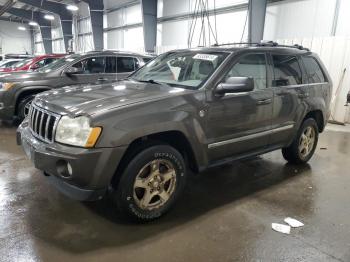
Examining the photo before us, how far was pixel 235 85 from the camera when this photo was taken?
2.89 metres

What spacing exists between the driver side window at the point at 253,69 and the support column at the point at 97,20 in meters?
15.8

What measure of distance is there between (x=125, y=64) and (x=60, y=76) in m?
1.48

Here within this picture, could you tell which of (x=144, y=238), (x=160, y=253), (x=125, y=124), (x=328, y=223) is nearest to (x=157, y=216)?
(x=144, y=238)

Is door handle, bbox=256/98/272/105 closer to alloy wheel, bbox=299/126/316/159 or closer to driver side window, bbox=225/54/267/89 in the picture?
driver side window, bbox=225/54/267/89

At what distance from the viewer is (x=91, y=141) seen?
231cm

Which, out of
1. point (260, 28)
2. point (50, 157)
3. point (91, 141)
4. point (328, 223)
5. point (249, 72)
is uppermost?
point (260, 28)

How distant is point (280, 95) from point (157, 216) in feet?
6.72

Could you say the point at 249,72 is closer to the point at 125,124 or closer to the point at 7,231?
Result: the point at 125,124

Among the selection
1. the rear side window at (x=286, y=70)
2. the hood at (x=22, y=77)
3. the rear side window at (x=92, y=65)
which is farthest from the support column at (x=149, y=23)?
the rear side window at (x=286, y=70)

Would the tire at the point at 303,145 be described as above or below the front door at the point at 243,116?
below

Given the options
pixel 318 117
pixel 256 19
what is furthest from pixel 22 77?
pixel 256 19

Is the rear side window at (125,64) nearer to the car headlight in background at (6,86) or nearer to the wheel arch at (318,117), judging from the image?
the car headlight in background at (6,86)

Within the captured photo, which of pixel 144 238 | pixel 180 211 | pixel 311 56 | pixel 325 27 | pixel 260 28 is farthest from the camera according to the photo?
pixel 260 28

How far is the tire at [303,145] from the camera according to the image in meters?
4.24
